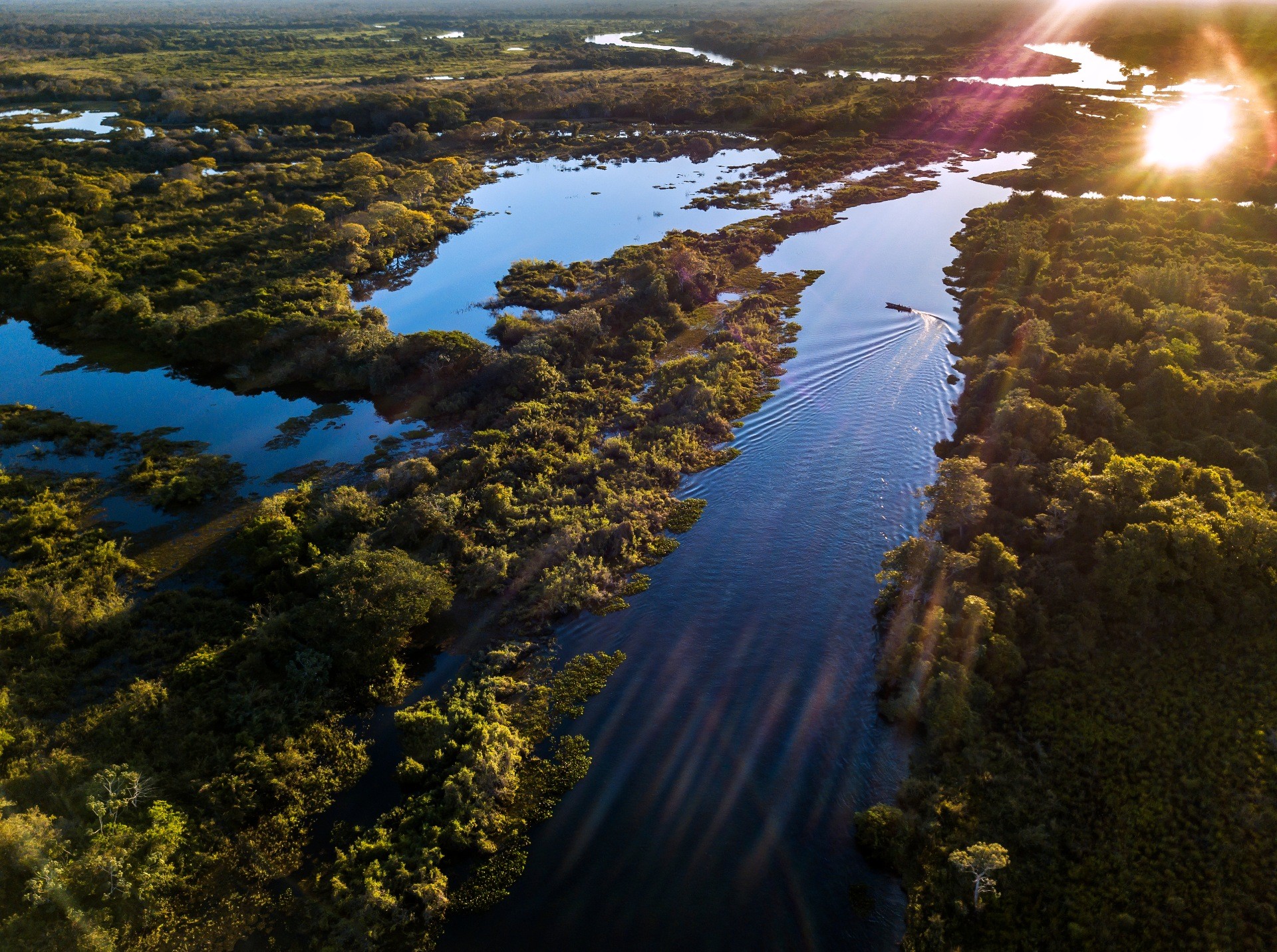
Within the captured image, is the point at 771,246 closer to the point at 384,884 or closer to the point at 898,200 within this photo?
the point at 898,200

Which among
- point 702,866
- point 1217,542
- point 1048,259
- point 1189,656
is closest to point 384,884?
point 702,866

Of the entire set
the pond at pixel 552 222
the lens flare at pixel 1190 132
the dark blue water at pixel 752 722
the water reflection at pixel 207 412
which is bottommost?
the dark blue water at pixel 752 722

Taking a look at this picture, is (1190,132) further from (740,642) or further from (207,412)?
(207,412)

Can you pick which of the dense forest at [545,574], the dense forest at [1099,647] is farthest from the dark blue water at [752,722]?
the dense forest at [1099,647]

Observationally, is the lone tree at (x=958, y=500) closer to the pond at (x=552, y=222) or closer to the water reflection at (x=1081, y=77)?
the pond at (x=552, y=222)

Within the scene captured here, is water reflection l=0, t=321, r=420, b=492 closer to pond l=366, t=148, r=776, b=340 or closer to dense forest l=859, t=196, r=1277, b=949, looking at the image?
pond l=366, t=148, r=776, b=340

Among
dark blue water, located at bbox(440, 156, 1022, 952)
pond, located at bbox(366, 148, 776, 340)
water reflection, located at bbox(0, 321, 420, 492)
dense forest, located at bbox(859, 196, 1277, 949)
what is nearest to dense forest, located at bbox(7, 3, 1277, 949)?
dense forest, located at bbox(859, 196, 1277, 949)
